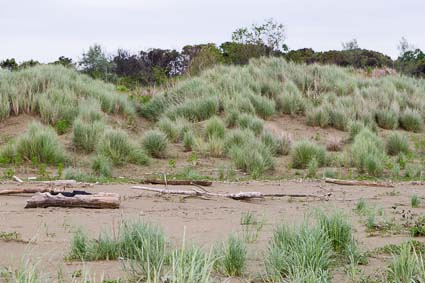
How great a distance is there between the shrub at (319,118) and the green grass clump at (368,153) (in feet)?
5.14

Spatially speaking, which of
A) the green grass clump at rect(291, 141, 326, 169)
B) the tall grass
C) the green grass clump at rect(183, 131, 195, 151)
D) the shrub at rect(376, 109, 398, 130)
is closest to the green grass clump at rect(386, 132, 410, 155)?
the shrub at rect(376, 109, 398, 130)

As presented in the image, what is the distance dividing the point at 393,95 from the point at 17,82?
12.6 meters

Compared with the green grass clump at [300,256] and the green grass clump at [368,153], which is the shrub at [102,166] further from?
the green grass clump at [300,256]

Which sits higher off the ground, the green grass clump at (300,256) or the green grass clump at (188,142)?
the green grass clump at (300,256)

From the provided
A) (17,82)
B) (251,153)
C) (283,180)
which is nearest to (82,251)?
(283,180)

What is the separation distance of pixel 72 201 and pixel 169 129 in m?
9.16

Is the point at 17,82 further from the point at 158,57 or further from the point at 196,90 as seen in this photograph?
the point at 158,57

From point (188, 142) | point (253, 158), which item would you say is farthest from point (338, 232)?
point (188, 142)

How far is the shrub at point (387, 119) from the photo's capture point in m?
19.4

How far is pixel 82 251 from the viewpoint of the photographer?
16.8 feet

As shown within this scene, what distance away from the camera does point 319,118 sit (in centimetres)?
1881

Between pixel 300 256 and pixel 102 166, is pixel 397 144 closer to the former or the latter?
pixel 102 166

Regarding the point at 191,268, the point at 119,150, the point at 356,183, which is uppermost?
the point at 191,268

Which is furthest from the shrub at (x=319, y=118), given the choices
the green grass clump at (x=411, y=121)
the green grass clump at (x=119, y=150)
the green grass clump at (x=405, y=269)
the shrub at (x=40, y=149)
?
the green grass clump at (x=405, y=269)
